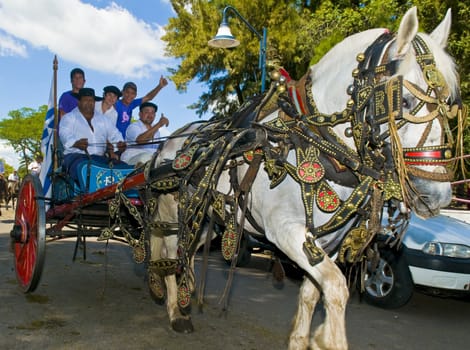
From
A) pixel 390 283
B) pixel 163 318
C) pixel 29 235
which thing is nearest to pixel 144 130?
pixel 29 235

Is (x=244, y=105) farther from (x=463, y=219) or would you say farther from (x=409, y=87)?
(x=463, y=219)

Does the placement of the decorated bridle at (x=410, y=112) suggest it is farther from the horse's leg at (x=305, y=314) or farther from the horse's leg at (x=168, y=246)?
the horse's leg at (x=168, y=246)

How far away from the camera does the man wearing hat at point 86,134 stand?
5.49m

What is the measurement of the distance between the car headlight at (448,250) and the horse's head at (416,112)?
2.87 metres

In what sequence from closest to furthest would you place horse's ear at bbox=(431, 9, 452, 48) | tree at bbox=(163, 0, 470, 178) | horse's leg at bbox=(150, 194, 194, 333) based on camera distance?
horse's ear at bbox=(431, 9, 452, 48) → horse's leg at bbox=(150, 194, 194, 333) → tree at bbox=(163, 0, 470, 178)

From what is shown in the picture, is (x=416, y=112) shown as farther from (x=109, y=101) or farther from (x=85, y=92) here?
(x=109, y=101)

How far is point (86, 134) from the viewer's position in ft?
19.5

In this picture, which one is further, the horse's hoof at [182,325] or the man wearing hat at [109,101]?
the man wearing hat at [109,101]

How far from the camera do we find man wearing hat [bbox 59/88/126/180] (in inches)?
216

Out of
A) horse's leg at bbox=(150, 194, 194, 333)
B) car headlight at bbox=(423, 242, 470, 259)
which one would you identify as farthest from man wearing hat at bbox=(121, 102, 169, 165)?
car headlight at bbox=(423, 242, 470, 259)

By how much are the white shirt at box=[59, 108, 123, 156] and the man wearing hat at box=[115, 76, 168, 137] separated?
242 mm

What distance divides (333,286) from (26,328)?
2.82 metres

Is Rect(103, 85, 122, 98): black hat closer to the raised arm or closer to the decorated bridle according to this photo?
the raised arm

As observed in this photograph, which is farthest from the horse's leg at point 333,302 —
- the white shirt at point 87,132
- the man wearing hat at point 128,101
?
the man wearing hat at point 128,101
